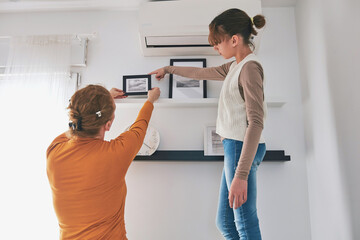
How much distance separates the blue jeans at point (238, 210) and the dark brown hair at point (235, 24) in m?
0.46

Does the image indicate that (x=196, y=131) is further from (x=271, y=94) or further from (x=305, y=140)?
(x=305, y=140)

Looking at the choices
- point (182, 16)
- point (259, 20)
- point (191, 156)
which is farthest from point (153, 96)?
point (259, 20)

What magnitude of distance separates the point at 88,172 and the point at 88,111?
237mm

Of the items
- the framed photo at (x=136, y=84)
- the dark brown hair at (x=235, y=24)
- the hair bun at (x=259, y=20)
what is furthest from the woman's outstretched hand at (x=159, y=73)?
the hair bun at (x=259, y=20)

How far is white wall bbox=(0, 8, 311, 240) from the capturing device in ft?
5.19

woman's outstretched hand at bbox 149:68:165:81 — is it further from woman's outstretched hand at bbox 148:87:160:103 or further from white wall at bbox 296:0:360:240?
white wall at bbox 296:0:360:240

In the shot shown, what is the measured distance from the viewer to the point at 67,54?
1789 millimetres

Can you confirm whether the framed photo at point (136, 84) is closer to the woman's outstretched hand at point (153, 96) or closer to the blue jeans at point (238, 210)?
the woman's outstretched hand at point (153, 96)

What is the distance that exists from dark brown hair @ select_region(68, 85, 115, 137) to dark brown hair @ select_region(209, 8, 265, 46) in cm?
56

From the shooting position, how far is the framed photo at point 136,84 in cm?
172

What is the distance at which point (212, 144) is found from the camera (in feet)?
5.35

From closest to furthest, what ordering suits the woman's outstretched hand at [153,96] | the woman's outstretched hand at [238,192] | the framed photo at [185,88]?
1. the woman's outstretched hand at [238,192]
2. the woman's outstretched hand at [153,96]
3. the framed photo at [185,88]

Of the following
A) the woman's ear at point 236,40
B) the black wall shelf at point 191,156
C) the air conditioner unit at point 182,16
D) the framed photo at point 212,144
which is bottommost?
the black wall shelf at point 191,156

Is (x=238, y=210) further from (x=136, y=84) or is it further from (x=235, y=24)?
(x=136, y=84)
